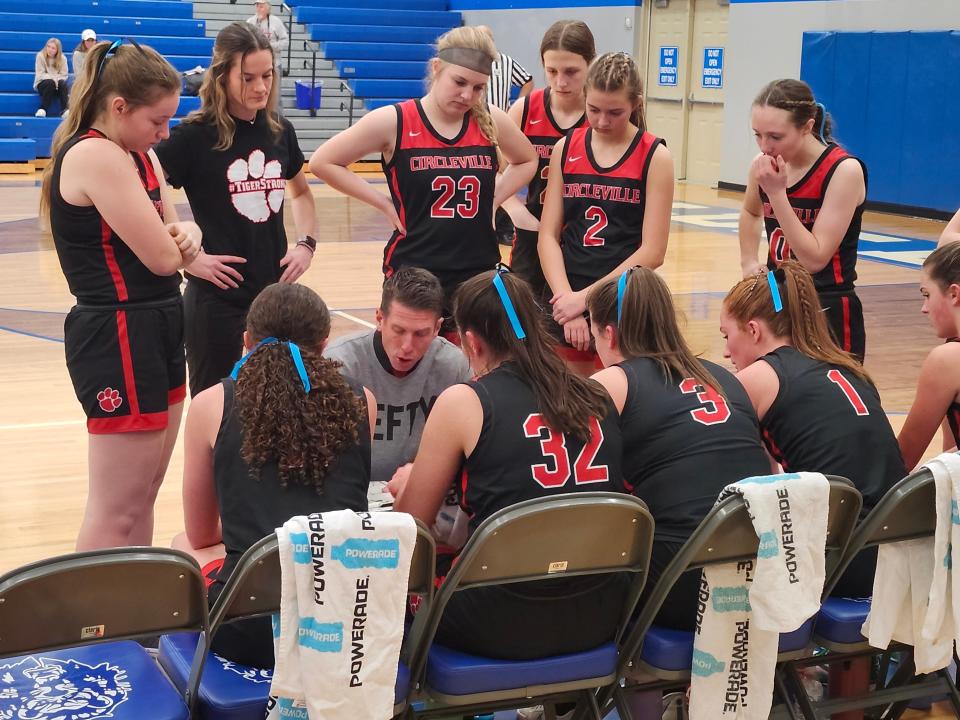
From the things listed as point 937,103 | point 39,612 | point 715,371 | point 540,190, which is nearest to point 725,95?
point 937,103

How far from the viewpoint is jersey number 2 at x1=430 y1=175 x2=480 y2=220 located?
385 centimetres

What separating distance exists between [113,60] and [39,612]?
1.55 metres

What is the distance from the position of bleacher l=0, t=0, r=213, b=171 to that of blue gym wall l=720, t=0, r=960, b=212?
8036 mm

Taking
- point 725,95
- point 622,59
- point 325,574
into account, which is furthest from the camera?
point 725,95

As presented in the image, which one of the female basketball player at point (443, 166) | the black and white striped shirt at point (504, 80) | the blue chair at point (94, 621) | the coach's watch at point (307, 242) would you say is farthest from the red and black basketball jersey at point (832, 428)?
the black and white striped shirt at point (504, 80)

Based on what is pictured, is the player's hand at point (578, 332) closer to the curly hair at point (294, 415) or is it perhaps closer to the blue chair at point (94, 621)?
the curly hair at point (294, 415)

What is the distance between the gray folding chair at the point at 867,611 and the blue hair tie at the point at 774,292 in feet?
1.95

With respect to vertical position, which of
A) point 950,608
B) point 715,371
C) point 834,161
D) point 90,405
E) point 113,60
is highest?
point 113,60

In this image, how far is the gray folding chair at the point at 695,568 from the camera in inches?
91.2

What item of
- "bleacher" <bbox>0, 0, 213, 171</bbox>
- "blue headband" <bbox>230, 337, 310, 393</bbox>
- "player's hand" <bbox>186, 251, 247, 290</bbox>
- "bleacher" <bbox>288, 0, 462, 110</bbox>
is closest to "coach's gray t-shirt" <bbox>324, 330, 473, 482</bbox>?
"player's hand" <bbox>186, 251, 247, 290</bbox>

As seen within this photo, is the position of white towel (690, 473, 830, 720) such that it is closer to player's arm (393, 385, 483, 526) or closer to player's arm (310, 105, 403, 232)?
player's arm (393, 385, 483, 526)

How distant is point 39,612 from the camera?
191 centimetres

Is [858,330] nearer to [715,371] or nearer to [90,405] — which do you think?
[715,371]

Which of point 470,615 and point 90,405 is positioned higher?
point 90,405
